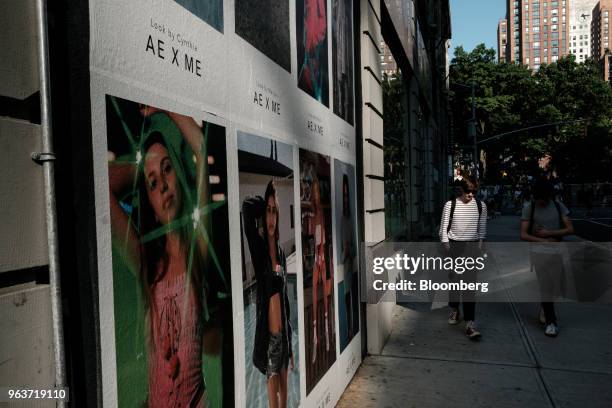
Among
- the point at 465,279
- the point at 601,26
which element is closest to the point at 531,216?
the point at 465,279

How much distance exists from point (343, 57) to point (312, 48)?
985mm

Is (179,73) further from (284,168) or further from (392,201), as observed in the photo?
(392,201)

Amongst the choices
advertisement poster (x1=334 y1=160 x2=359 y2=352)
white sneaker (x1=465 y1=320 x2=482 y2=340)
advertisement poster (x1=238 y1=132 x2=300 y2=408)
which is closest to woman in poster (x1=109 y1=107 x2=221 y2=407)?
advertisement poster (x1=238 y1=132 x2=300 y2=408)

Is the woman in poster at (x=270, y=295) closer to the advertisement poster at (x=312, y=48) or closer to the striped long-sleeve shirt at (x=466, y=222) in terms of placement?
the advertisement poster at (x=312, y=48)

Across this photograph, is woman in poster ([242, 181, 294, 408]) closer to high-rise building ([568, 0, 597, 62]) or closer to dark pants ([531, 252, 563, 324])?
dark pants ([531, 252, 563, 324])

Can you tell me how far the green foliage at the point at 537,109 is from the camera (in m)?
43.5

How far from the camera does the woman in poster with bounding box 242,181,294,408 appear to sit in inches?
109

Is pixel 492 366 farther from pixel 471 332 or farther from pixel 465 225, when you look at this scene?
pixel 465 225

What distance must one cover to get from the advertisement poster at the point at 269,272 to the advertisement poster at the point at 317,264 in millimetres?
256

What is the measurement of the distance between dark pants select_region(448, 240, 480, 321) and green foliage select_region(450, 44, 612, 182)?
37.8 m

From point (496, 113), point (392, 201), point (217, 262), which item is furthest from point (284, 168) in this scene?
point (496, 113)

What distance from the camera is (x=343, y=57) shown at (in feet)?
15.5

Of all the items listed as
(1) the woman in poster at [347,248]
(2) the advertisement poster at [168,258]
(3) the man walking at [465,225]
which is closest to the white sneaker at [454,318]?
(3) the man walking at [465,225]

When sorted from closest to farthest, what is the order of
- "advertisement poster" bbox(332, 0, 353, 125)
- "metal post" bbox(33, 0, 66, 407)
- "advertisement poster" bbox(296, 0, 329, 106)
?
1. "metal post" bbox(33, 0, 66, 407)
2. "advertisement poster" bbox(296, 0, 329, 106)
3. "advertisement poster" bbox(332, 0, 353, 125)
